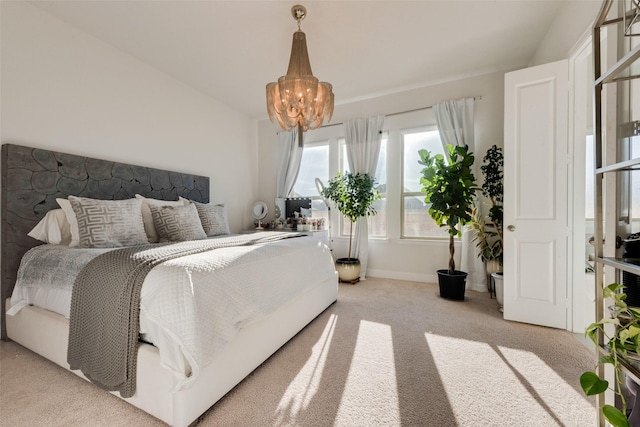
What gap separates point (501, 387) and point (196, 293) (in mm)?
1735

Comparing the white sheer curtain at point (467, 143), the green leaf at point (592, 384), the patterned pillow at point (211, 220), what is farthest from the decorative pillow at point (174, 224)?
the white sheer curtain at point (467, 143)

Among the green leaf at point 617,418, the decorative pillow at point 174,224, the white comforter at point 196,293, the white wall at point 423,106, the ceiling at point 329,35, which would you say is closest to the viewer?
the green leaf at point 617,418

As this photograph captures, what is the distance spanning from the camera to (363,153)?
3.95 m

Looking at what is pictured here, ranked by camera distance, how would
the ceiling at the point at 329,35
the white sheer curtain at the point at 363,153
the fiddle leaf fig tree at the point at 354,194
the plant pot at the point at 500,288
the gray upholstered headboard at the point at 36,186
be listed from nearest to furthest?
the gray upholstered headboard at the point at 36,186 → the ceiling at the point at 329,35 → the plant pot at the point at 500,288 → the fiddle leaf fig tree at the point at 354,194 → the white sheer curtain at the point at 363,153

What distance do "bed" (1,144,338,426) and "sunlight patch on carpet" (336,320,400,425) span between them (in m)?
0.56

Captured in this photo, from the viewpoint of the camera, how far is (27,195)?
6.89 ft

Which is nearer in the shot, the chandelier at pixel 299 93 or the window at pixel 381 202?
the chandelier at pixel 299 93

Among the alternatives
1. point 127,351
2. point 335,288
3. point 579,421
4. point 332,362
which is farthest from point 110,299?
point 579,421

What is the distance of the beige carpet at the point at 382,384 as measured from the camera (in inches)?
49.4

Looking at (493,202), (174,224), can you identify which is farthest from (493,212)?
(174,224)

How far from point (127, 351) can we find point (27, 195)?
189cm

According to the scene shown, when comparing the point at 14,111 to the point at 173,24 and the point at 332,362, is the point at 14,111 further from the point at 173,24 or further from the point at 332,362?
the point at 332,362

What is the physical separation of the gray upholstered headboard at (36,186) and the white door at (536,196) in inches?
154

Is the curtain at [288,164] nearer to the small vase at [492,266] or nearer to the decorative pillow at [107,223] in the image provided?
the decorative pillow at [107,223]
